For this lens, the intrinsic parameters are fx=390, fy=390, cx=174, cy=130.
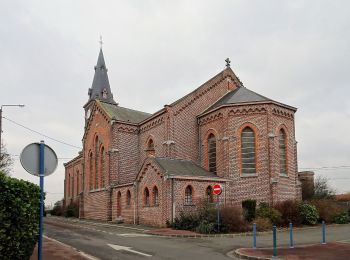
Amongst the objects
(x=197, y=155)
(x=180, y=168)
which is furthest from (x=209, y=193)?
(x=197, y=155)

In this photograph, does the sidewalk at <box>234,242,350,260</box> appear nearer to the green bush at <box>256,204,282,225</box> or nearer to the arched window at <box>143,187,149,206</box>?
the green bush at <box>256,204,282,225</box>

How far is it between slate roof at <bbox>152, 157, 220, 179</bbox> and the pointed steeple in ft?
98.2

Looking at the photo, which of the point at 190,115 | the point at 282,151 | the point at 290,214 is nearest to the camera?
the point at 290,214

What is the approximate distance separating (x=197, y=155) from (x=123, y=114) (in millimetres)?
10490

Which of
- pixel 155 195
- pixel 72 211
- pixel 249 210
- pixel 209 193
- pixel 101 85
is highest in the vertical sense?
pixel 101 85

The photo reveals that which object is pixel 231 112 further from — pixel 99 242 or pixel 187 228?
pixel 99 242

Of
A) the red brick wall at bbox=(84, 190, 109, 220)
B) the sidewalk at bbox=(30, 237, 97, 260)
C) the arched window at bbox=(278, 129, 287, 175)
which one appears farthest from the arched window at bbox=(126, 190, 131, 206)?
the sidewalk at bbox=(30, 237, 97, 260)

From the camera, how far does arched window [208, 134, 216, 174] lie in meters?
31.5

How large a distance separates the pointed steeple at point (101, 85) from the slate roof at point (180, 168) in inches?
1179

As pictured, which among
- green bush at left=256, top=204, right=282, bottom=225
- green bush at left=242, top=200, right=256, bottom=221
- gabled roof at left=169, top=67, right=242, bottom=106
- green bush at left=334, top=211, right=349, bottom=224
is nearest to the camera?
green bush at left=242, top=200, right=256, bottom=221

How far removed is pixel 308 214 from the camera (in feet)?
85.6

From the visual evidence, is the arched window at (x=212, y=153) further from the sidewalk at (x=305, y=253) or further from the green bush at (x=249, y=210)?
the sidewalk at (x=305, y=253)

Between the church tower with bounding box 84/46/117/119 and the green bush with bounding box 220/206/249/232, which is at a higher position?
the church tower with bounding box 84/46/117/119

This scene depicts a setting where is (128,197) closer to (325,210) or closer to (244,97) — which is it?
(244,97)
